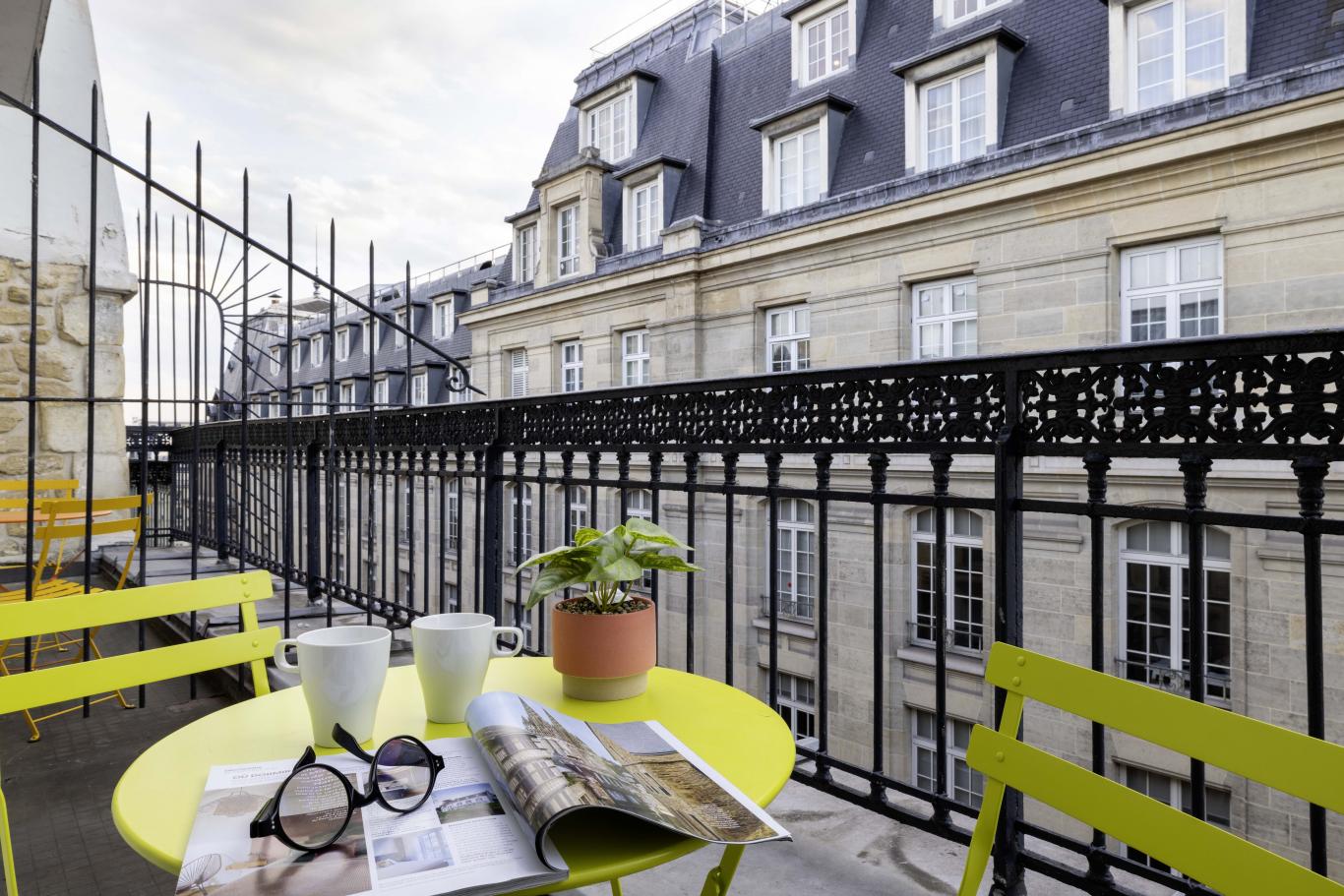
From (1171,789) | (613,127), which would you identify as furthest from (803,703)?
(613,127)

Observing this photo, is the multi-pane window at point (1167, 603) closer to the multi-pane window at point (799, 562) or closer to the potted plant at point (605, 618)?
the multi-pane window at point (799, 562)

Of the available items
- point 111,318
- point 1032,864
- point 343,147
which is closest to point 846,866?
point 1032,864

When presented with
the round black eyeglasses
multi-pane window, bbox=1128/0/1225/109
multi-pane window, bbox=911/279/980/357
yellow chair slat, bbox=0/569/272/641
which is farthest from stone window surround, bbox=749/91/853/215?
the round black eyeglasses

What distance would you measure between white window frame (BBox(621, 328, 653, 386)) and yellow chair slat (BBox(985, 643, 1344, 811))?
47.8 feet

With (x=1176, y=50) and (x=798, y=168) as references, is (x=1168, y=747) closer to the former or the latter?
(x=1176, y=50)

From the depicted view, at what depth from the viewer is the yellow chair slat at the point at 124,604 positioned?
131cm

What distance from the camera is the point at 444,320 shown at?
22.5 m

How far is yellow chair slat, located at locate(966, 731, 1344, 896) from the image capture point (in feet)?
2.27

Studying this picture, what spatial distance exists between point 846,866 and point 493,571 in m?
1.83

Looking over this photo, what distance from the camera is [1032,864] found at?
1515 mm

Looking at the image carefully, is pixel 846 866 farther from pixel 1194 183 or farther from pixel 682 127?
pixel 682 127

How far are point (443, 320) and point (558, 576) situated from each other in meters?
22.7

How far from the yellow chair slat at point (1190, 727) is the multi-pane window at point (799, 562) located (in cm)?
1041

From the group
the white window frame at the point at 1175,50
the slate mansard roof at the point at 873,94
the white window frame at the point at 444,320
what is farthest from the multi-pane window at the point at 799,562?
the white window frame at the point at 444,320
